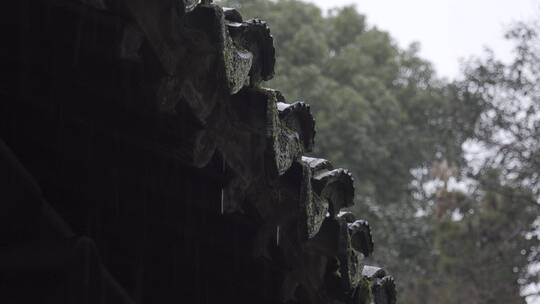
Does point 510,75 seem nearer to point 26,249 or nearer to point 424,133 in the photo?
point 424,133

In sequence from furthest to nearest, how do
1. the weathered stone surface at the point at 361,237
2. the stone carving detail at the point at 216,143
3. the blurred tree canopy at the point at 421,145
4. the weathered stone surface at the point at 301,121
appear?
the blurred tree canopy at the point at 421,145 < the weathered stone surface at the point at 361,237 < the weathered stone surface at the point at 301,121 < the stone carving detail at the point at 216,143

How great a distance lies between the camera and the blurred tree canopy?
24188 millimetres

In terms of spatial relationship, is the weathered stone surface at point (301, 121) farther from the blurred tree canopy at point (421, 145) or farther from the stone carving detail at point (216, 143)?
the blurred tree canopy at point (421, 145)

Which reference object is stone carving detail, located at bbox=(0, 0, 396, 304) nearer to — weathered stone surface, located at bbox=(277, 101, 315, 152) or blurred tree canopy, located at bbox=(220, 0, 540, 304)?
weathered stone surface, located at bbox=(277, 101, 315, 152)

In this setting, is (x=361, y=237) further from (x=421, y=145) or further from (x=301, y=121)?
(x=421, y=145)

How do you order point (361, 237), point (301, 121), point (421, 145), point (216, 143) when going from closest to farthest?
point (216, 143)
point (301, 121)
point (361, 237)
point (421, 145)

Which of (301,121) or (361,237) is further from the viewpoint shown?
(361,237)

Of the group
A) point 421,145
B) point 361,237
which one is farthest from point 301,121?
point 421,145

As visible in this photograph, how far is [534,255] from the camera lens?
2412 centimetres

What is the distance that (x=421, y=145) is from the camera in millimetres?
30453

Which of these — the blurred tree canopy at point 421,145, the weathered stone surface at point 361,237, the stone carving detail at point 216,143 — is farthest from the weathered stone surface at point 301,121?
the blurred tree canopy at point 421,145

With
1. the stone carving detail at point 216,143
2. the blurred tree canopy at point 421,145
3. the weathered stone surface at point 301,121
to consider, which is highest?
the blurred tree canopy at point 421,145

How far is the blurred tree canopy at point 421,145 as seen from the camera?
24.2 m

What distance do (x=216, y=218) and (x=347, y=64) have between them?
1134 inches
